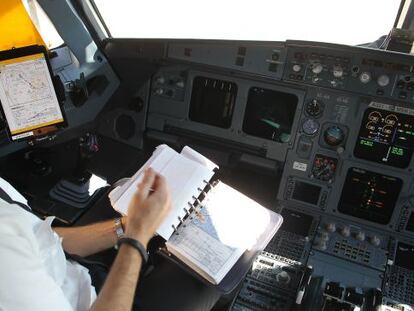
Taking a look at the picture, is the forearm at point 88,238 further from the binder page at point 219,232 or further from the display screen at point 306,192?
the display screen at point 306,192

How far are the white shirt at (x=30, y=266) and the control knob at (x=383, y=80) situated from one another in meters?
1.67

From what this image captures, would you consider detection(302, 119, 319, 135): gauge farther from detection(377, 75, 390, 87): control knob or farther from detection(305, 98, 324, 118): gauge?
detection(377, 75, 390, 87): control knob

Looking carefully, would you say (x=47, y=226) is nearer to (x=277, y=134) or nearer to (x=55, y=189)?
(x=55, y=189)

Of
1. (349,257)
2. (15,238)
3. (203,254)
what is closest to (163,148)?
(203,254)

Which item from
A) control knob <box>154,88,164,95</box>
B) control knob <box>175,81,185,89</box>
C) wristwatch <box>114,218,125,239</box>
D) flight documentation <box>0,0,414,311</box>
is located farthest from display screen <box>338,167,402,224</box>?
wristwatch <box>114,218,125,239</box>

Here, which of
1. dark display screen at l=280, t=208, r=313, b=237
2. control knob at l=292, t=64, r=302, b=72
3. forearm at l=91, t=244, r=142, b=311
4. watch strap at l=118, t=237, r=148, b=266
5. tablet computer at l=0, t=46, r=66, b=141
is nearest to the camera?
forearm at l=91, t=244, r=142, b=311

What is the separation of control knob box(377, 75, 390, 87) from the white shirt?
1.67 metres

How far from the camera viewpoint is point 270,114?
2631 millimetres

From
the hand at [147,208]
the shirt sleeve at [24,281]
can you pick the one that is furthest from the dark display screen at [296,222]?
the shirt sleeve at [24,281]

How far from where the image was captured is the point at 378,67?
90.3 inches

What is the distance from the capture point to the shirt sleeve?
44.5 inches

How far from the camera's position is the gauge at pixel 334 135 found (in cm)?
251

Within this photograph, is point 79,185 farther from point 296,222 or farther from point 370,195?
point 370,195

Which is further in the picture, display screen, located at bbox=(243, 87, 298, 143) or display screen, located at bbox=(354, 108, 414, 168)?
display screen, located at bbox=(243, 87, 298, 143)
